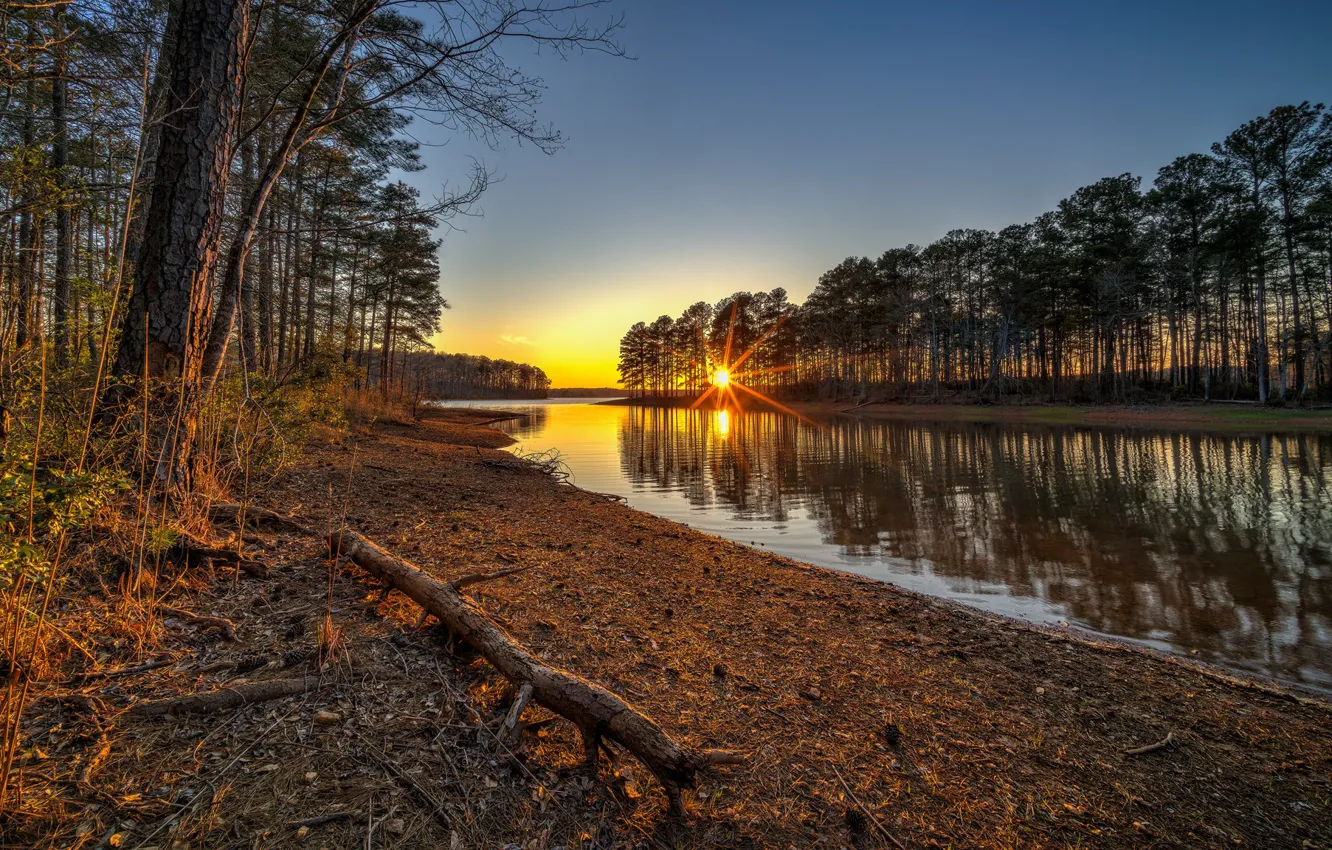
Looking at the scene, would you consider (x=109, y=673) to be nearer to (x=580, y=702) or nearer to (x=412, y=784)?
(x=412, y=784)

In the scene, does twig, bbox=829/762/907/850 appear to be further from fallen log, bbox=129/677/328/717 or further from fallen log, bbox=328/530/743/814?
fallen log, bbox=129/677/328/717

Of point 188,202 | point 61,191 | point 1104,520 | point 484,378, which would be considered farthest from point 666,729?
point 484,378

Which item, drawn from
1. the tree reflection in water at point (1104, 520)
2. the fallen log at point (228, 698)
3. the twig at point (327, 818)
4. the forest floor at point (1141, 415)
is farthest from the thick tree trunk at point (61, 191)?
the forest floor at point (1141, 415)

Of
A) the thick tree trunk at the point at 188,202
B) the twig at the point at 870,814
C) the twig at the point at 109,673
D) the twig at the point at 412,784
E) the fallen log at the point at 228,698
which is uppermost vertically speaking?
the thick tree trunk at the point at 188,202

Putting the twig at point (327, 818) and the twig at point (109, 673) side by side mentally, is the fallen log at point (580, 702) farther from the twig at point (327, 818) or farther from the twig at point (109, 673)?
the twig at point (109, 673)

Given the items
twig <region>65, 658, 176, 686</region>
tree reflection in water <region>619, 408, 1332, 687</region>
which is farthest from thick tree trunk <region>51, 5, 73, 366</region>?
tree reflection in water <region>619, 408, 1332, 687</region>

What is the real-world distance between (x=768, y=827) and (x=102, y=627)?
346 cm

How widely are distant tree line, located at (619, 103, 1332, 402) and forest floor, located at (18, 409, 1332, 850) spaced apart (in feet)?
134

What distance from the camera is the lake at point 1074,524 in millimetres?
5609

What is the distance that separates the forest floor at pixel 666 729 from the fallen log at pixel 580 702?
151mm

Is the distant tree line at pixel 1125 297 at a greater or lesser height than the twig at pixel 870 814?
greater

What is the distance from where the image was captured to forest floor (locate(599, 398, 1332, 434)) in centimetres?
2542

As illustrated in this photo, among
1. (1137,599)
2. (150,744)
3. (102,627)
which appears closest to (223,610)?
(102,627)

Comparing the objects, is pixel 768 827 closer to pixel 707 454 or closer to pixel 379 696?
pixel 379 696
